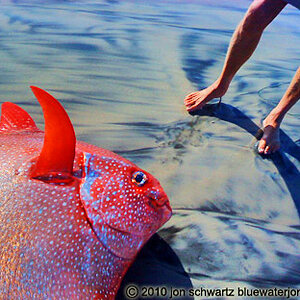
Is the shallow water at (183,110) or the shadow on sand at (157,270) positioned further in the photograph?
the shallow water at (183,110)

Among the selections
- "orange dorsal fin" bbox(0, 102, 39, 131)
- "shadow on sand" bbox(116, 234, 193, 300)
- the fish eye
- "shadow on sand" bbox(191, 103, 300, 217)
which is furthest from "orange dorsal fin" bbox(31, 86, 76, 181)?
"shadow on sand" bbox(191, 103, 300, 217)

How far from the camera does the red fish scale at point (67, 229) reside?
103 centimetres

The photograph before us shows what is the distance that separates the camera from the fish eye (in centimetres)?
123

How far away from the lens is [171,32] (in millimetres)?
3752

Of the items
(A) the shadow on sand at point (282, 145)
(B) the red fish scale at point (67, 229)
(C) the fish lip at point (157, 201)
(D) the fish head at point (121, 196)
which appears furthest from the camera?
(A) the shadow on sand at point (282, 145)

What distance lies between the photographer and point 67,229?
108 centimetres

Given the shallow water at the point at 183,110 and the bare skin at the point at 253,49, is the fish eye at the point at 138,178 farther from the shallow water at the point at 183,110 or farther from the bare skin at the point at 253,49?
the bare skin at the point at 253,49

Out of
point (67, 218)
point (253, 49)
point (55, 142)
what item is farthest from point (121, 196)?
point (253, 49)

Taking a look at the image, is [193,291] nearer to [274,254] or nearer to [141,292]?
[141,292]

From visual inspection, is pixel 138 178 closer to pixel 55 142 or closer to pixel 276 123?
pixel 55 142

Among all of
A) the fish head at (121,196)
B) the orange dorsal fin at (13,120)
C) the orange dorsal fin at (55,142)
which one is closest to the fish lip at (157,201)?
the fish head at (121,196)

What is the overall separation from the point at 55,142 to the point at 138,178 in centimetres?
35

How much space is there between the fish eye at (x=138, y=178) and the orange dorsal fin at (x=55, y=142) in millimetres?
256

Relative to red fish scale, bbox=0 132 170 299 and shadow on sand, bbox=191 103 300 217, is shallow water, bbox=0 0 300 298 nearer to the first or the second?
shadow on sand, bbox=191 103 300 217
